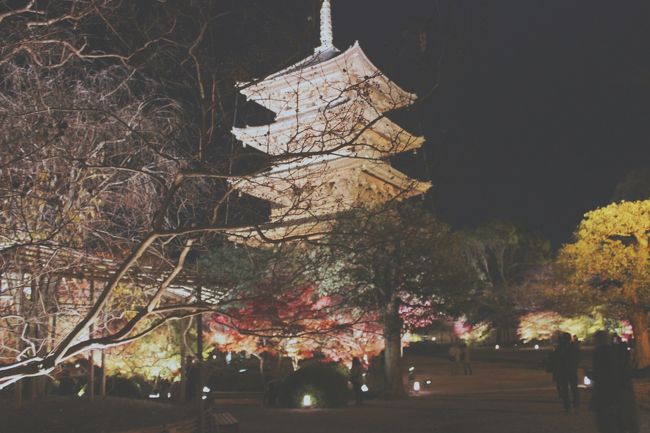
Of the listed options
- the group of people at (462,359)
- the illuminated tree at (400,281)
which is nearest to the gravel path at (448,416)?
the illuminated tree at (400,281)

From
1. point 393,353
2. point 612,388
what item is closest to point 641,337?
point 393,353

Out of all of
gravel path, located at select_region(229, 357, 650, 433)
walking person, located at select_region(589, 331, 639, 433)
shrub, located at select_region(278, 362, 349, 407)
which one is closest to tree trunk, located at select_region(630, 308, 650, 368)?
gravel path, located at select_region(229, 357, 650, 433)

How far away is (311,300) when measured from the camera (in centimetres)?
2195

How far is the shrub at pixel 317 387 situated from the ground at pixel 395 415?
525 millimetres

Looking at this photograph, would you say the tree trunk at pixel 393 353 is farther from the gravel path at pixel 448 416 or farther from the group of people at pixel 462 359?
the group of people at pixel 462 359

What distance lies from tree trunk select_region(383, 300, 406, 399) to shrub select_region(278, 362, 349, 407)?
2.97 metres

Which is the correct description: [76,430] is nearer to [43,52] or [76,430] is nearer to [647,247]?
[43,52]

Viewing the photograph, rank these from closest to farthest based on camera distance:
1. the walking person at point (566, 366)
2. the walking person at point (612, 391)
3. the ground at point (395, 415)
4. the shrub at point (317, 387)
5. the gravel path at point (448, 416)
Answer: the walking person at point (612, 391) → the ground at point (395, 415) → the gravel path at point (448, 416) → the walking person at point (566, 366) → the shrub at point (317, 387)

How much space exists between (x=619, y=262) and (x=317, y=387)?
578 inches

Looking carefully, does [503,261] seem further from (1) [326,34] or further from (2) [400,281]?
(2) [400,281]

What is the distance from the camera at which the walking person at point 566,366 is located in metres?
11.6

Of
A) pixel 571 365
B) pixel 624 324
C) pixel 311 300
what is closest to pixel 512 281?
pixel 624 324

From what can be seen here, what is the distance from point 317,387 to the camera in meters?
15.7

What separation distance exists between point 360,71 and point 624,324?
19561 millimetres
